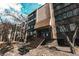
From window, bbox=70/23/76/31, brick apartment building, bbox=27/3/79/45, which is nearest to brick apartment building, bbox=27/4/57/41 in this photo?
brick apartment building, bbox=27/3/79/45

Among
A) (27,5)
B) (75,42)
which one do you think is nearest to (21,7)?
(27,5)

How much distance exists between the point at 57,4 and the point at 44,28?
19.6 inches

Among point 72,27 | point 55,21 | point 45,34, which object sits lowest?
point 45,34

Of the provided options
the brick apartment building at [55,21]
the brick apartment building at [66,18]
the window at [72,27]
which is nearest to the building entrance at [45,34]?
the brick apartment building at [55,21]

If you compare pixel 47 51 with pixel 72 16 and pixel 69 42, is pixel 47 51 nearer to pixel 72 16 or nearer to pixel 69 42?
pixel 69 42

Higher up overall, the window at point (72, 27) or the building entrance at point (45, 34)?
the window at point (72, 27)

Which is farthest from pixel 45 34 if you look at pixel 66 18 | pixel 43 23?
pixel 66 18

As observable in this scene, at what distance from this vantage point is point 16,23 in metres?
3.11

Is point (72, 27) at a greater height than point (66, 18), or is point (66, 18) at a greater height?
point (66, 18)

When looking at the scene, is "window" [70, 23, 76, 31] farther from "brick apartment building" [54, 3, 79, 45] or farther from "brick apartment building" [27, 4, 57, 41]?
"brick apartment building" [27, 4, 57, 41]

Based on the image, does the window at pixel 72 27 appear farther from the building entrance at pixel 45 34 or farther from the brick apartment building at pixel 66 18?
the building entrance at pixel 45 34

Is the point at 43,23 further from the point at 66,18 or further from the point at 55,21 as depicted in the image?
the point at 66,18

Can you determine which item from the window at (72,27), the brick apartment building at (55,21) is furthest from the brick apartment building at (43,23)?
the window at (72,27)

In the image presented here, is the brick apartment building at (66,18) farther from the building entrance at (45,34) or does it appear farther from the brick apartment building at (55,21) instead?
the building entrance at (45,34)
